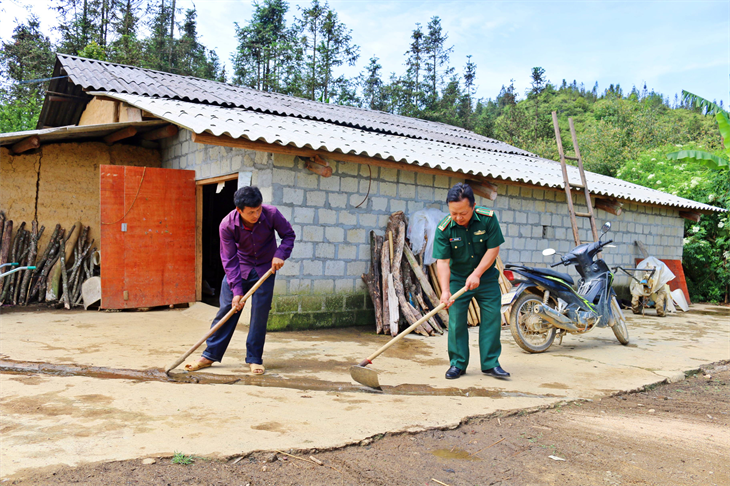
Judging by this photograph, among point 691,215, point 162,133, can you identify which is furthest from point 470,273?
point 691,215

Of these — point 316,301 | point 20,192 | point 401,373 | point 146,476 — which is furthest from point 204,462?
point 20,192

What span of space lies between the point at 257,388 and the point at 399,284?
3140 mm

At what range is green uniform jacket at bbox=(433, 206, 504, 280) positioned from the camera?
421cm

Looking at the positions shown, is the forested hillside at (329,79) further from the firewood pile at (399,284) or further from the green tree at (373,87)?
the firewood pile at (399,284)

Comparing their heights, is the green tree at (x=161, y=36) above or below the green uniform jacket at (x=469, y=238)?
above

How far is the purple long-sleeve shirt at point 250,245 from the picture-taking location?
412 centimetres

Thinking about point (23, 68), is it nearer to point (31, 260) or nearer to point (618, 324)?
point (31, 260)

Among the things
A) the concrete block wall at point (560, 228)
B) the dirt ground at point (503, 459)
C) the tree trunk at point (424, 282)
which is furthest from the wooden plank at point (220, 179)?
the dirt ground at point (503, 459)

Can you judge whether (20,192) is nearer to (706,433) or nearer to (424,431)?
(424,431)

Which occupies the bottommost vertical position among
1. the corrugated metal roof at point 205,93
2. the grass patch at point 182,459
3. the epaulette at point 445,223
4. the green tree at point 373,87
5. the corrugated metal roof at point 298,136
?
the grass patch at point 182,459

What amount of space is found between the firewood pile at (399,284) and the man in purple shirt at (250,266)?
2453 millimetres

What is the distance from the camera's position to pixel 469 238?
13.9 feet

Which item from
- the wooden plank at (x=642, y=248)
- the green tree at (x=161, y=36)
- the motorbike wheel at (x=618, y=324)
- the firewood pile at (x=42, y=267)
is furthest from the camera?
the green tree at (x=161, y=36)

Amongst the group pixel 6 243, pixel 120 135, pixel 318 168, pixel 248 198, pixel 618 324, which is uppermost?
pixel 120 135
